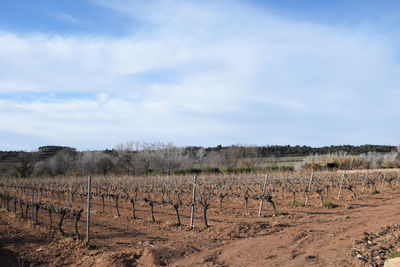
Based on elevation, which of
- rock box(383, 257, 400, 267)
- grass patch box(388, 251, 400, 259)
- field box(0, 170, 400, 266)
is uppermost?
Answer: rock box(383, 257, 400, 267)

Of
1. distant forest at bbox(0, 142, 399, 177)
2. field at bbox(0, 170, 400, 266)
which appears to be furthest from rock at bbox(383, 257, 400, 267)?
distant forest at bbox(0, 142, 399, 177)

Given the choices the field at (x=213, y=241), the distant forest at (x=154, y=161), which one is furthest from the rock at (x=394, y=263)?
the distant forest at (x=154, y=161)

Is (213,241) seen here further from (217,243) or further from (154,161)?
(154,161)

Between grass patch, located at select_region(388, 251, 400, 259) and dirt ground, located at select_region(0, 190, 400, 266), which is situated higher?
grass patch, located at select_region(388, 251, 400, 259)

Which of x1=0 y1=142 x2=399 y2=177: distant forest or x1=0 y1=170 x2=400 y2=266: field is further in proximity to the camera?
x1=0 y1=142 x2=399 y2=177: distant forest

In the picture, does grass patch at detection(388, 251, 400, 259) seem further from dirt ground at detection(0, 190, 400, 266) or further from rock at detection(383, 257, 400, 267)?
rock at detection(383, 257, 400, 267)

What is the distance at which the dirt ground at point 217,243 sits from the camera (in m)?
6.81

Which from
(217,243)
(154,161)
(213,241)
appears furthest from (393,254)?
(154,161)

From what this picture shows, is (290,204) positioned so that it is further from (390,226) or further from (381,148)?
(381,148)

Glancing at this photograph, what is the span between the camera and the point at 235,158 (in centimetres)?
6038

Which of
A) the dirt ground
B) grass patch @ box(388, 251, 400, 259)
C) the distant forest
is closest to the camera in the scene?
grass patch @ box(388, 251, 400, 259)

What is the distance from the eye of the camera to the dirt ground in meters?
6.81

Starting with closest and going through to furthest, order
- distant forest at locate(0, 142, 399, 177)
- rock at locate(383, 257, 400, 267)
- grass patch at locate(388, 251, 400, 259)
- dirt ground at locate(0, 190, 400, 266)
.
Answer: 1. rock at locate(383, 257, 400, 267)
2. grass patch at locate(388, 251, 400, 259)
3. dirt ground at locate(0, 190, 400, 266)
4. distant forest at locate(0, 142, 399, 177)

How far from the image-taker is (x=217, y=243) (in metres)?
8.24
